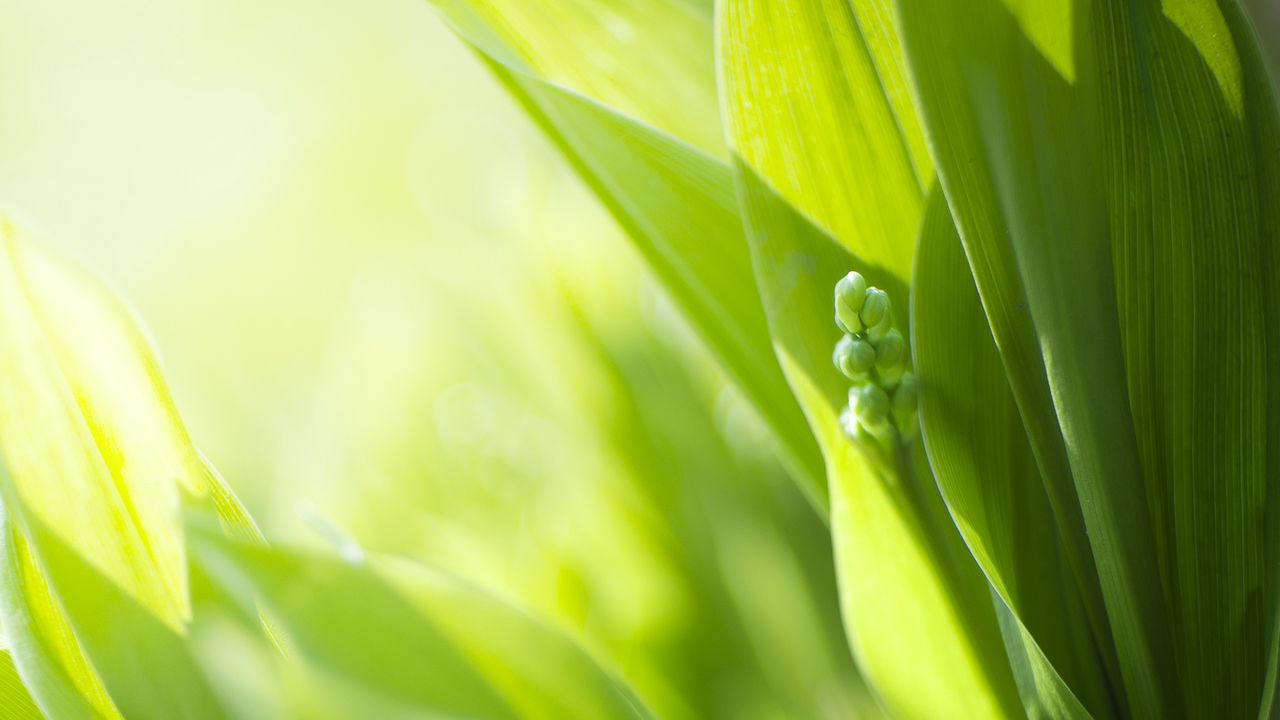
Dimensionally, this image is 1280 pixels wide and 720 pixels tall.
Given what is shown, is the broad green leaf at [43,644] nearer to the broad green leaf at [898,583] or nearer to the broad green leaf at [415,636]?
the broad green leaf at [415,636]

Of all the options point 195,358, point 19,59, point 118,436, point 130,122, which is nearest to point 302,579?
point 118,436

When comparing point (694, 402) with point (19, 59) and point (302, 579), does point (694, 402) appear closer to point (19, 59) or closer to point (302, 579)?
point (302, 579)

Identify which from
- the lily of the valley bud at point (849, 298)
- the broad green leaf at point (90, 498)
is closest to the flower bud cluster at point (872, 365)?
the lily of the valley bud at point (849, 298)

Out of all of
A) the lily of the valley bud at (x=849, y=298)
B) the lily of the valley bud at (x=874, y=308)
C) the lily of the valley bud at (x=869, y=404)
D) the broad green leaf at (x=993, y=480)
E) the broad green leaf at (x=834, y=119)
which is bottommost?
the broad green leaf at (x=993, y=480)

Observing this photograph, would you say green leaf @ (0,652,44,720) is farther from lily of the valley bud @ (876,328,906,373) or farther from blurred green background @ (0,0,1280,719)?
lily of the valley bud @ (876,328,906,373)

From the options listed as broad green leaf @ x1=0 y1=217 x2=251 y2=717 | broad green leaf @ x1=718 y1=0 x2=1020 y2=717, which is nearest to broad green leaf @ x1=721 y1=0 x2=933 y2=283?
broad green leaf @ x1=718 y1=0 x2=1020 y2=717

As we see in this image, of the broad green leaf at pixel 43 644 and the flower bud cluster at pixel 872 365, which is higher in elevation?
the broad green leaf at pixel 43 644
